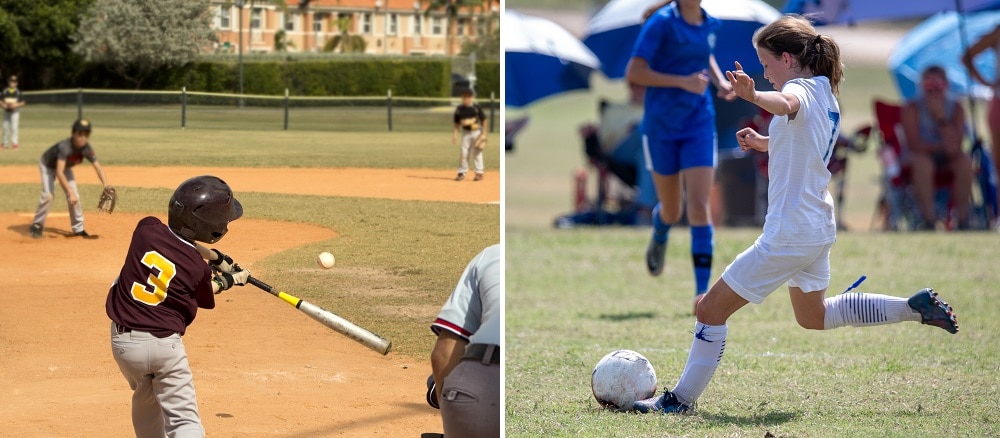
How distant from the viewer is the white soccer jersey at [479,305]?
4055 millimetres

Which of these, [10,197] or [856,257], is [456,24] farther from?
[856,257]

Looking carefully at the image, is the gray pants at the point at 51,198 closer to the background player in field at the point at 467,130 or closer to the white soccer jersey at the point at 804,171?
the background player in field at the point at 467,130

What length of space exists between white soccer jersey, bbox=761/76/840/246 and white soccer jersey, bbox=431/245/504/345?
127 cm

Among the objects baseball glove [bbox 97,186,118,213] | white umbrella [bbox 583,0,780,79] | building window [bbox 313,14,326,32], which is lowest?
baseball glove [bbox 97,186,118,213]

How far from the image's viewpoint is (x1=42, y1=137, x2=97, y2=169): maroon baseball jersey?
547 centimetres

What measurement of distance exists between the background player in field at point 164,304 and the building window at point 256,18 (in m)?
1.56

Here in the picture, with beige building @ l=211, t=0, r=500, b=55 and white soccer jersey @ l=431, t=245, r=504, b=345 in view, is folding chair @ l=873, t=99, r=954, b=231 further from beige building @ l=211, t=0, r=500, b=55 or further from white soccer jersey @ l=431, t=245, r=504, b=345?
white soccer jersey @ l=431, t=245, r=504, b=345

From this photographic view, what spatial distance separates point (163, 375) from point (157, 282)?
333mm

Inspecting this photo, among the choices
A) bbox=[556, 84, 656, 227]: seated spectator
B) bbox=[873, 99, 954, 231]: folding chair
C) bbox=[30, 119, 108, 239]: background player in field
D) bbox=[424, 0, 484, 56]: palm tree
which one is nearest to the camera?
bbox=[30, 119, 108, 239]: background player in field

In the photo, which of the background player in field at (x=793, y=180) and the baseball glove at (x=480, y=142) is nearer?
the background player in field at (x=793, y=180)

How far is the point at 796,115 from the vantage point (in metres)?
4.67

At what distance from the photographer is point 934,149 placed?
13.9m

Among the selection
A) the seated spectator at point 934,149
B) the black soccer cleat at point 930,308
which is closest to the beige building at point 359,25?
the black soccer cleat at point 930,308

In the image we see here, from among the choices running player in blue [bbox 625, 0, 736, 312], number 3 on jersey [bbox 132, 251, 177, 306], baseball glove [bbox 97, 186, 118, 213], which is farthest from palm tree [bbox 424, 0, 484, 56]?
number 3 on jersey [bbox 132, 251, 177, 306]
